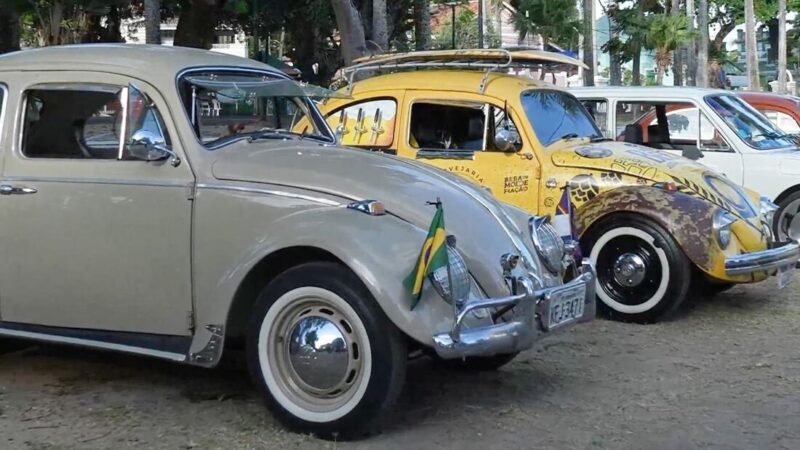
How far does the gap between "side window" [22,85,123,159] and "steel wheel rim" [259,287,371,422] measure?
1365 millimetres

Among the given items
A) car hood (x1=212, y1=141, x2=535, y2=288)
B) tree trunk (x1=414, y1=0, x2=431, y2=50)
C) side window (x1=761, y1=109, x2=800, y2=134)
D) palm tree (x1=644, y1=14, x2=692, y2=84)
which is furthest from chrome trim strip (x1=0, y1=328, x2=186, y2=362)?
palm tree (x1=644, y1=14, x2=692, y2=84)

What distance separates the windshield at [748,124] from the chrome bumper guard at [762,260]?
251 centimetres

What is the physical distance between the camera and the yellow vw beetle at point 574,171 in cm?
719

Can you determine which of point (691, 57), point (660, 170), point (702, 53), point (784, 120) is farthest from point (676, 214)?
point (691, 57)

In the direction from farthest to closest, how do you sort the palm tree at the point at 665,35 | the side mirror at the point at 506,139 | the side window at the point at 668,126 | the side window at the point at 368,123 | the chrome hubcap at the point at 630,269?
the palm tree at the point at 665,35 → the side window at the point at 668,126 → the side window at the point at 368,123 → the side mirror at the point at 506,139 → the chrome hubcap at the point at 630,269

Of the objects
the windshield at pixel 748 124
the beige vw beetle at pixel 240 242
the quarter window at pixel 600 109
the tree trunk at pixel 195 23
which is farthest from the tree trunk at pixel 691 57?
the beige vw beetle at pixel 240 242

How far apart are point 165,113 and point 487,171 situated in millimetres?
3350

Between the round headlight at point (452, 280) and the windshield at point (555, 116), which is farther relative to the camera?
the windshield at point (555, 116)

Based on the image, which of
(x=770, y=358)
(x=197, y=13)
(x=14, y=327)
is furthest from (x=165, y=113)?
(x=197, y=13)

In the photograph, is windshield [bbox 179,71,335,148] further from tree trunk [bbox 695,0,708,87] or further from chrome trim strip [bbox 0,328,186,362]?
tree trunk [bbox 695,0,708,87]

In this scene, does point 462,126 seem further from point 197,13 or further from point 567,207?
point 197,13

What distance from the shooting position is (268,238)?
468 centimetres

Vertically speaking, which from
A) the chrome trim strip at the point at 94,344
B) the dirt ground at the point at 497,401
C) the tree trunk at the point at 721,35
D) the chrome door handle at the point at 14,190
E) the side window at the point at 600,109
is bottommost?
the dirt ground at the point at 497,401

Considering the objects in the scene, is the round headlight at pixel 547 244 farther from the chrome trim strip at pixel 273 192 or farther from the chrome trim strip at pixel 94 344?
the chrome trim strip at pixel 94 344
